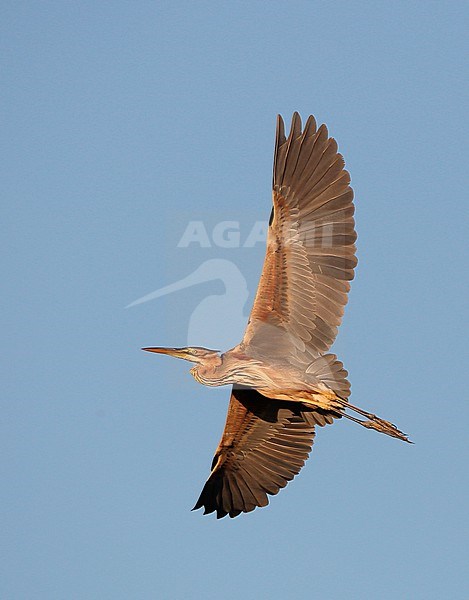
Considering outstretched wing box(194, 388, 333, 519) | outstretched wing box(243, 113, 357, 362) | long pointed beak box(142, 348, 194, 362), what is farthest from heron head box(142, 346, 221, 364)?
outstretched wing box(243, 113, 357, 362)

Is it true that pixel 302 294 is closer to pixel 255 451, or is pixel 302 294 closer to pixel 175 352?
pixel 175 352

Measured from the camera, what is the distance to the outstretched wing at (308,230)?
14.3m

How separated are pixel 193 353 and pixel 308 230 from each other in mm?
2173

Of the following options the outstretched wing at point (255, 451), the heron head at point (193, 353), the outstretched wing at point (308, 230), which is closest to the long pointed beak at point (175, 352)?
the heron head at point (193, 353)

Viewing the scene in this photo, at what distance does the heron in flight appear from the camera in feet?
47.0

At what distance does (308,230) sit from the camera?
14.4m

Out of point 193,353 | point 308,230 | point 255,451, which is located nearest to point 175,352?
point 193,353

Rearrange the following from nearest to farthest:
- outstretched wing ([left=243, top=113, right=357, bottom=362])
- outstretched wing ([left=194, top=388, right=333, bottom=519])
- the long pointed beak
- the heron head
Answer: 1. outstretched wing ([left=243, top=113, right=357, bottom=362])
2. the heron head
3. the long pointed beak
4. outstretched wing ([left=194, top=388, right=333, bottom=519])

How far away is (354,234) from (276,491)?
385 centimetres

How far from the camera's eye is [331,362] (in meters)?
14.6

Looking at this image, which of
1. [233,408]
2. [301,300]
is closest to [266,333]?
[301,300]

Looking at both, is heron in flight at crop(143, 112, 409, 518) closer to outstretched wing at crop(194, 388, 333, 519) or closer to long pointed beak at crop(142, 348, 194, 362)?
long pointed beak at crop(142, 348, 194, 362)

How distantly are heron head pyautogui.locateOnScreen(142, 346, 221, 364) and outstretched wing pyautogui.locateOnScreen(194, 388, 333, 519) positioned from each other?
0.80 m

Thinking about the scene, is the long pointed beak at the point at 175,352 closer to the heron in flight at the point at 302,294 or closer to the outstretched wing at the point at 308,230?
the heron in flight at the point at 302,294
